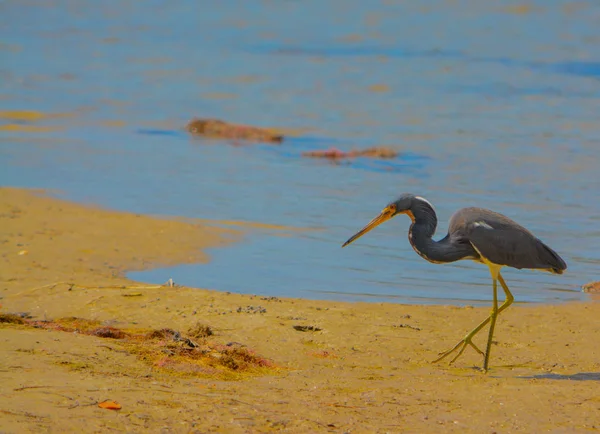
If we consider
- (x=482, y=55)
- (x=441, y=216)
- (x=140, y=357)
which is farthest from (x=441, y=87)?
(x=140, y=357)

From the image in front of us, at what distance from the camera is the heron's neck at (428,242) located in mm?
7953

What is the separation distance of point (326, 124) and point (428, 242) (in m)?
12.9

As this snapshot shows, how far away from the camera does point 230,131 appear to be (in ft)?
63.1

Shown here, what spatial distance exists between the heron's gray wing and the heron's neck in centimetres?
15

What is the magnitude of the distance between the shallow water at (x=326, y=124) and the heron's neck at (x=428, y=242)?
1.51 meters

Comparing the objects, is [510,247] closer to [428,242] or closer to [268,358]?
[428,242]

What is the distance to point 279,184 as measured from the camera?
49.0 feet

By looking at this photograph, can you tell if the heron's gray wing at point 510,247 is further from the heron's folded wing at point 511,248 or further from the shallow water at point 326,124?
the shallow water at point 326,124

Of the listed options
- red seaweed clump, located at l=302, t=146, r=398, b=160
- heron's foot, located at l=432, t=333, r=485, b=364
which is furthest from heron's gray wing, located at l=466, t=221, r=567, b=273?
red seaweed clump, located at l=302, t=146, r=398, b=160

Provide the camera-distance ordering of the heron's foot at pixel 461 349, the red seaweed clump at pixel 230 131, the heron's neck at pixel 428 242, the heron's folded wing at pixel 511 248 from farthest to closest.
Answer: the red seaweed clump at pixel 230 131 < the heron's neck at pixel 428 242 < the heron's folded wing at pixel 511 248 < the heron's foot at pixel 461 349

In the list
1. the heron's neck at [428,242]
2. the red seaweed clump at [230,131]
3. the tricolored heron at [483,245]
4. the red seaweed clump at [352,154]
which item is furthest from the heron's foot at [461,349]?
the red seaweed clump at [230,131]

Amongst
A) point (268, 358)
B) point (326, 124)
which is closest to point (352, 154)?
point (326, 124)

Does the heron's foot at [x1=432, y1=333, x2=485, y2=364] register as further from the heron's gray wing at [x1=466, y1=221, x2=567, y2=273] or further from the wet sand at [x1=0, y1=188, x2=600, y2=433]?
the heron's gray wing at [x1=466, y1=221, x2=567, y2=273]

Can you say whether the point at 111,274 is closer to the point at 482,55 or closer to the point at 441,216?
the point at 441,216
